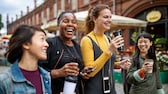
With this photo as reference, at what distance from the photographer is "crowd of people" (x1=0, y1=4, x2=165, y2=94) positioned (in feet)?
6.58

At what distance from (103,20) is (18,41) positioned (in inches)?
39.8

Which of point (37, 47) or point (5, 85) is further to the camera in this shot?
point (37, 47)

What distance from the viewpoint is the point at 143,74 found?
3.26 metres

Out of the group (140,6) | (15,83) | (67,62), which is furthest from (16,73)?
(140,6)

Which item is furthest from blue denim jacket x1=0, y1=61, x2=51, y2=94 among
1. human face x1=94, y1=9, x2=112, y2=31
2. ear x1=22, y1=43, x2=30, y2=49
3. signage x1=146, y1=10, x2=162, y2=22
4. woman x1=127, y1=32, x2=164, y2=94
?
signage x1=146, y1=10, x2=162, y2=22

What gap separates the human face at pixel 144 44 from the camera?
360 cm

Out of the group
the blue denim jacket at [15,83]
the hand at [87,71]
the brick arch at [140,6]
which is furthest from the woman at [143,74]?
the brick arch at [140,6]

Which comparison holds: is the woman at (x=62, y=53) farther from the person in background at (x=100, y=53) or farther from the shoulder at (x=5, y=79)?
the shoulder at (x=5, y=79)

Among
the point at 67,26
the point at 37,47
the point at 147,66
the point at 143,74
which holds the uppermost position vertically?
the point at 67,26

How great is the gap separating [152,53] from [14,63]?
2073mm

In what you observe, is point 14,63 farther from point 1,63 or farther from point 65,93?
point 1,63

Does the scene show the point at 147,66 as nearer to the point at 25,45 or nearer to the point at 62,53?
the point at 62,53

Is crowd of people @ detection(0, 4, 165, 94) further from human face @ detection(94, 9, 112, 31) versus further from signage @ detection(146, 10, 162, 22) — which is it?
signage @ detection(146, 10, 162, 22)

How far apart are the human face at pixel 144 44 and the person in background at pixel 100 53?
879 millimetres
